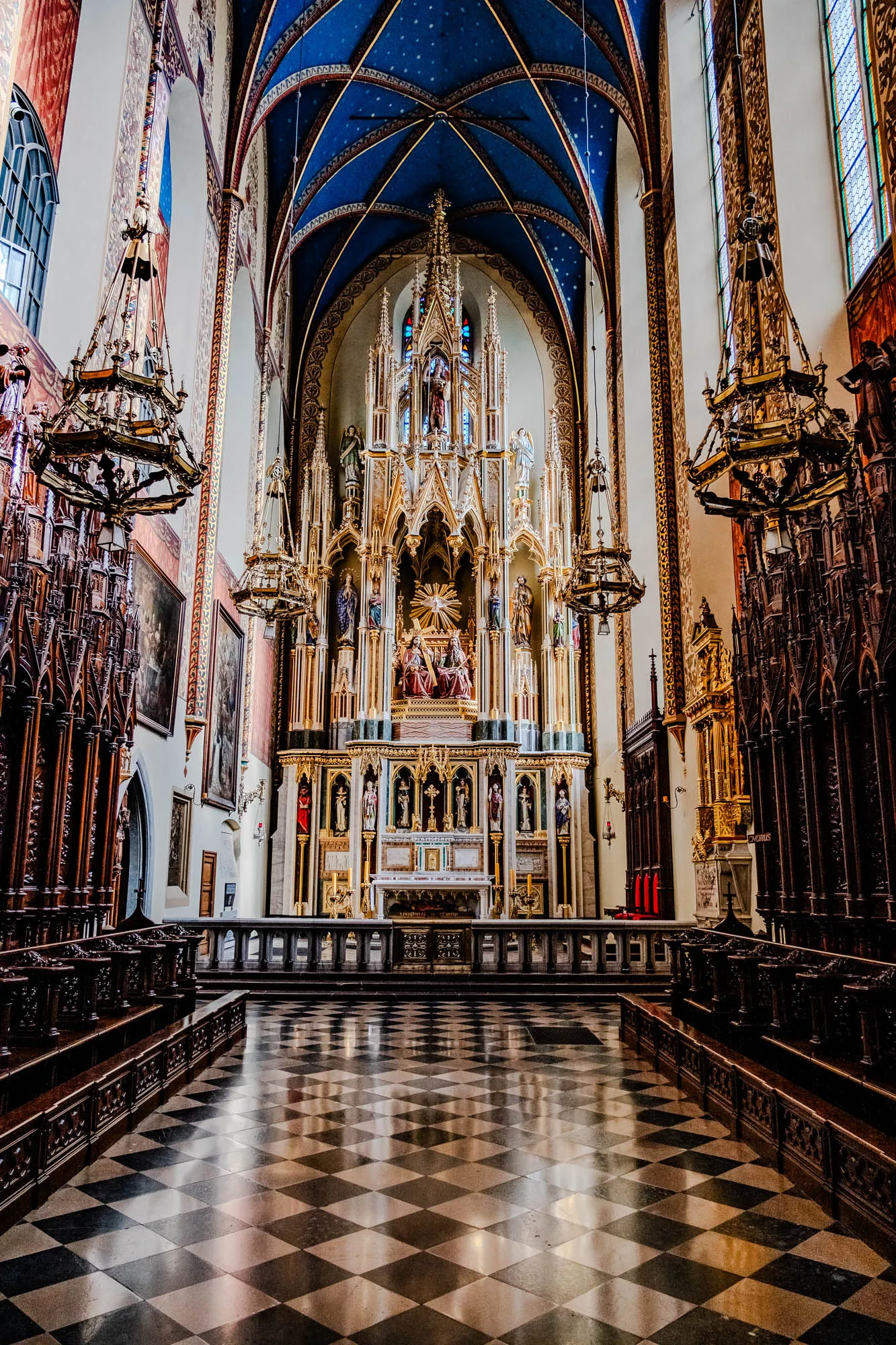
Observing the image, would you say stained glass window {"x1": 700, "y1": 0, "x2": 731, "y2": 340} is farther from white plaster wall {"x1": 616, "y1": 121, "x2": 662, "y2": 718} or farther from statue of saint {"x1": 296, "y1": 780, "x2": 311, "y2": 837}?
statue of saint {"x1": 296, "y1": 780, "x2": 311, "y2": 837}

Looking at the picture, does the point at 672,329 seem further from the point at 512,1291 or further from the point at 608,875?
the point at 512,1291

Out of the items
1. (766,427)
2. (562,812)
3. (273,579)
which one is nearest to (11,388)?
(766,427)

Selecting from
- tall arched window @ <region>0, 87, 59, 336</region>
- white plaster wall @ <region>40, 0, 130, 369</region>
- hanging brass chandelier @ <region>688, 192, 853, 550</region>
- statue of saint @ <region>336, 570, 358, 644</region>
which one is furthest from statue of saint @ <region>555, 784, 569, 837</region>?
tall arched window @ <region>0, 87, 59, 336</region>

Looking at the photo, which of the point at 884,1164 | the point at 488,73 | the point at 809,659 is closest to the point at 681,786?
the point at 809,659

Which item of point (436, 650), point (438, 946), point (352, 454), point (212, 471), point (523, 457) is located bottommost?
point (438, 946)

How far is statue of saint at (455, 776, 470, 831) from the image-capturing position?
21.4 metres

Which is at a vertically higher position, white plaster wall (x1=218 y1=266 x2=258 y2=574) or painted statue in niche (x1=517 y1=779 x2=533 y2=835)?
white plaster wall (x1=218 y1=266 x2=258 y2=574)

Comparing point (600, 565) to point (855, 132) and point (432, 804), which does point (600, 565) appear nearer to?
point (855, 132)

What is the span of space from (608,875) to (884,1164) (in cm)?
1741

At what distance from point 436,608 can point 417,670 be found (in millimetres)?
1719

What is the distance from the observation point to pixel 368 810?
70.2 feet

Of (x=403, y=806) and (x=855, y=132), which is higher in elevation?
(x=855, y=132)

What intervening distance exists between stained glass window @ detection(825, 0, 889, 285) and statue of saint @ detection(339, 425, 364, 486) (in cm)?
1465

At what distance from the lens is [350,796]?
2164cm
